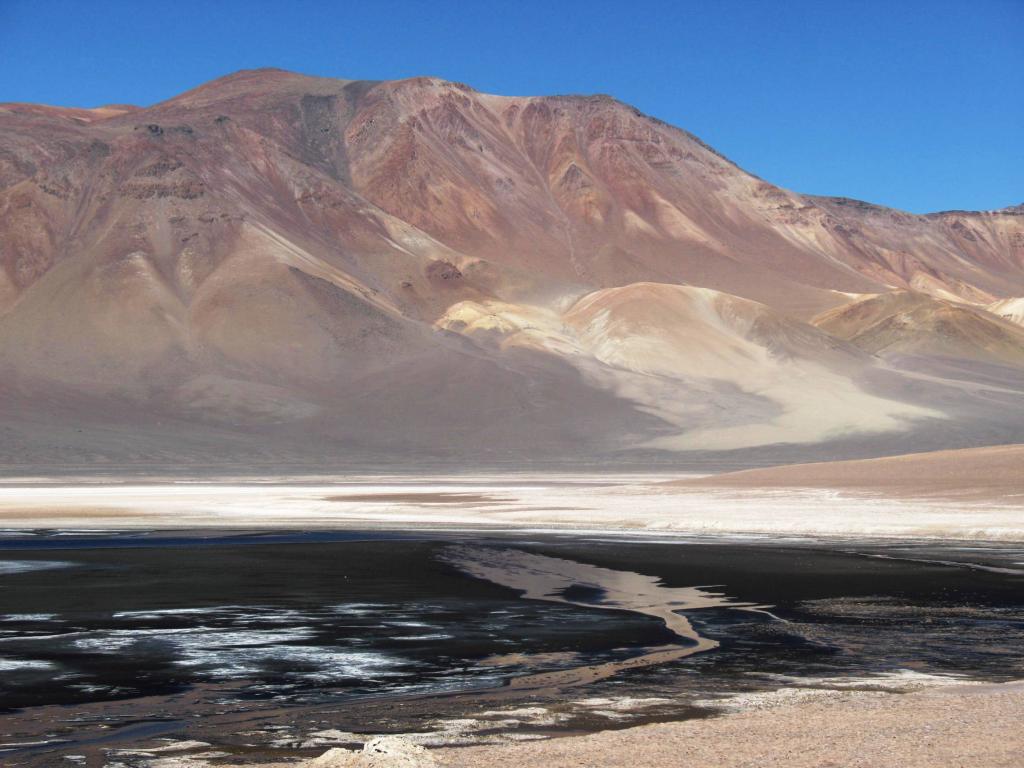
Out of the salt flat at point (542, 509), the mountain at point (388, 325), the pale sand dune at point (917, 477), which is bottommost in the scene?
the salt flat at point (542, 509)

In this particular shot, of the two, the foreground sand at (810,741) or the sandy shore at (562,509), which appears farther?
the sandy shore at (562,509)

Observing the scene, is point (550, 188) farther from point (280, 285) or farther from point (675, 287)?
point (280, 285)

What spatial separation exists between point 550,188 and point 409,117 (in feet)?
75.8

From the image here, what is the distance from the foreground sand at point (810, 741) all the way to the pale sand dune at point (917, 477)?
28867 mm

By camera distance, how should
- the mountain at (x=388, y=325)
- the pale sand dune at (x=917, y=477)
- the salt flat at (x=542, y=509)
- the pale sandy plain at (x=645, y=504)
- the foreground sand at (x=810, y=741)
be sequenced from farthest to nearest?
the mountain at (x=388, y=325) → the pale sand dune at (x=917, y=477) → the pale sandy plain at (x=645, y=504) → the salt flat at (x=542, y=509) → the foreground sand at (x=810, y=741)

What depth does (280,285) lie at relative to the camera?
412ft

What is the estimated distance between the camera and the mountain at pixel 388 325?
340 ft

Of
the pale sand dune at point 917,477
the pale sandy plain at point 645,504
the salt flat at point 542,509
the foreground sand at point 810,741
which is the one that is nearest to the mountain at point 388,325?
the pale sandy plain at point 645,504

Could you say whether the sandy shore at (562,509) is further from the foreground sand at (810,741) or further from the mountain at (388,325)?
the mountain at (388,325)

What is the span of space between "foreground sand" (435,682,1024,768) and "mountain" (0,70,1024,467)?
80.7 metres

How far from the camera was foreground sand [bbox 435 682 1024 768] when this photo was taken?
28.0 ft

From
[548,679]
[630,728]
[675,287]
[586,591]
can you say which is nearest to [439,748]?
[630,728]

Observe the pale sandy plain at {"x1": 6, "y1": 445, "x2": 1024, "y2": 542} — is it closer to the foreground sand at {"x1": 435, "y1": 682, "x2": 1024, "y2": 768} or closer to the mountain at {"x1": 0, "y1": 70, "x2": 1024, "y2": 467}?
the foreground sand at {"x1": 435, "y1": 682, "x2": 1024, "y2": 768}

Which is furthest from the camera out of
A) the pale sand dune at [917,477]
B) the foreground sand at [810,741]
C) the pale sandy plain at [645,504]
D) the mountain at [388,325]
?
the mountain at [388,325]
